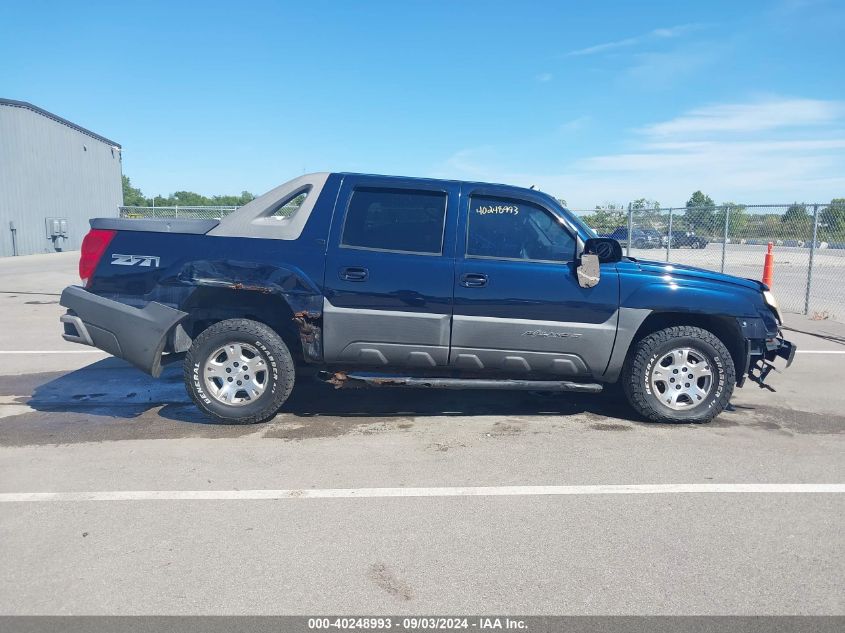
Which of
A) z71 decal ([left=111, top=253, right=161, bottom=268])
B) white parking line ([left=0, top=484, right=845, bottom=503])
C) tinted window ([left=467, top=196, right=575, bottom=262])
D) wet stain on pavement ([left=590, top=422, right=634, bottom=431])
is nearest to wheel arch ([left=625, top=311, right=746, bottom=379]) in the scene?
wet stain on pavement ([left=590, top=422, right=634, bottom=431])

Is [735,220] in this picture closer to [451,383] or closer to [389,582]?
[451,383]

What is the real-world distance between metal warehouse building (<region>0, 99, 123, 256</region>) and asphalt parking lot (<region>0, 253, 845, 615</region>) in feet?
74.2

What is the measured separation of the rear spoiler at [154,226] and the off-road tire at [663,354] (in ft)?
12.0

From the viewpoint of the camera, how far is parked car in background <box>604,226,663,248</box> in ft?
56.5

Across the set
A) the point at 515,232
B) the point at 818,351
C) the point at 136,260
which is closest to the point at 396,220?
the point at 515,232

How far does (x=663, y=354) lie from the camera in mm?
5289

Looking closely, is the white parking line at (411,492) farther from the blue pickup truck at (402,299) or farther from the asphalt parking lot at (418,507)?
the blue pickup truck at (402,299)

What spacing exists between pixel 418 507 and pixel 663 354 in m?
2.63

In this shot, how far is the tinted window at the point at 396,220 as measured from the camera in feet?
17.0

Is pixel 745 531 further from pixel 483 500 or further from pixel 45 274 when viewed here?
pixel 45 274

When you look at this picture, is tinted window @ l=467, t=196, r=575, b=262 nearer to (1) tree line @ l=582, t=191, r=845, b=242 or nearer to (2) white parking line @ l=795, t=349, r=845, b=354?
(2) white parking line @ l=795, t=349, r=845, b=354

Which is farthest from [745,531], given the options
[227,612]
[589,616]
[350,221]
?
[350,221]

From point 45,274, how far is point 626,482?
1805 centimetres

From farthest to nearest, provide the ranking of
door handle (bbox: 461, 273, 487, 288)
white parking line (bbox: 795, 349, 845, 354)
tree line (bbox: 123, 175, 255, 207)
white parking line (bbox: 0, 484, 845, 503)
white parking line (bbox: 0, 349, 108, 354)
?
tree line (bbox: 123, 175, 255, 207), white parking line (bbox: 795, 349, 845, 354), white parking line (bbox: 0, 349, 108, 354), door handle (bbox: 461, 273, 487, 288), white parking line (bbox: 0, 484, 845, 503)
